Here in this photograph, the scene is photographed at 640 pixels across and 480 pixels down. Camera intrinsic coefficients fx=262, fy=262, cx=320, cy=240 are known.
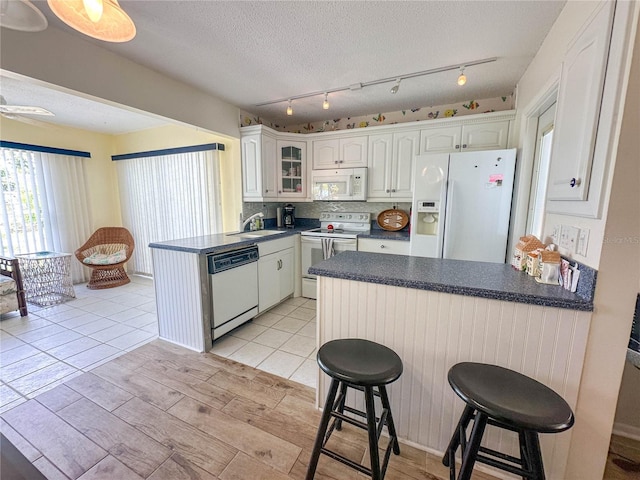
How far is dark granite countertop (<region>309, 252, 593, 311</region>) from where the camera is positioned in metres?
1.13

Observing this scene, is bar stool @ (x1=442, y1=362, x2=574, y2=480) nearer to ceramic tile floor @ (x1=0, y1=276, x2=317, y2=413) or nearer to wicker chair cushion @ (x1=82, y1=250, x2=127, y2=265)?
ceramic tile floor @ (x1=0, y1=276, x2=317, y2=413)

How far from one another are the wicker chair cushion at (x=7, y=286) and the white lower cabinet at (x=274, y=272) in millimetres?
2778

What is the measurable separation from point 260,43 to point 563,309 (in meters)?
2.45

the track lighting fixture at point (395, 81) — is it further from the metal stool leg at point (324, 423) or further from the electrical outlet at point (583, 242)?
the metal stool leg at point (324, 423)

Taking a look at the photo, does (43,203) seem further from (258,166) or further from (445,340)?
(445,340)

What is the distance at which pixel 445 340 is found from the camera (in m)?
1.31

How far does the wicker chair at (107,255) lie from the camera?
403cm

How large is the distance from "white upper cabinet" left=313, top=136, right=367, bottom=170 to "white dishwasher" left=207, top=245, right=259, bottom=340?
1.57 meters

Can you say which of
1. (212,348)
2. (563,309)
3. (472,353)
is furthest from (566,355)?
(212,348)

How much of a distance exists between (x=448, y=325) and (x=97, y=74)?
2.94m

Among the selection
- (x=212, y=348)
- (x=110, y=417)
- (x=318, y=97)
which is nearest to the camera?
(x=110, y=417)

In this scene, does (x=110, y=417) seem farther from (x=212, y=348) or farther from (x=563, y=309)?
(x=563, y=309)

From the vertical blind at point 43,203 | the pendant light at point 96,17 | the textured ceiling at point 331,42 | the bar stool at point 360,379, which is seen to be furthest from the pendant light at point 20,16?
the vertical blind at point 43,203

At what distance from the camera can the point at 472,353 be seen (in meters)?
1.27
